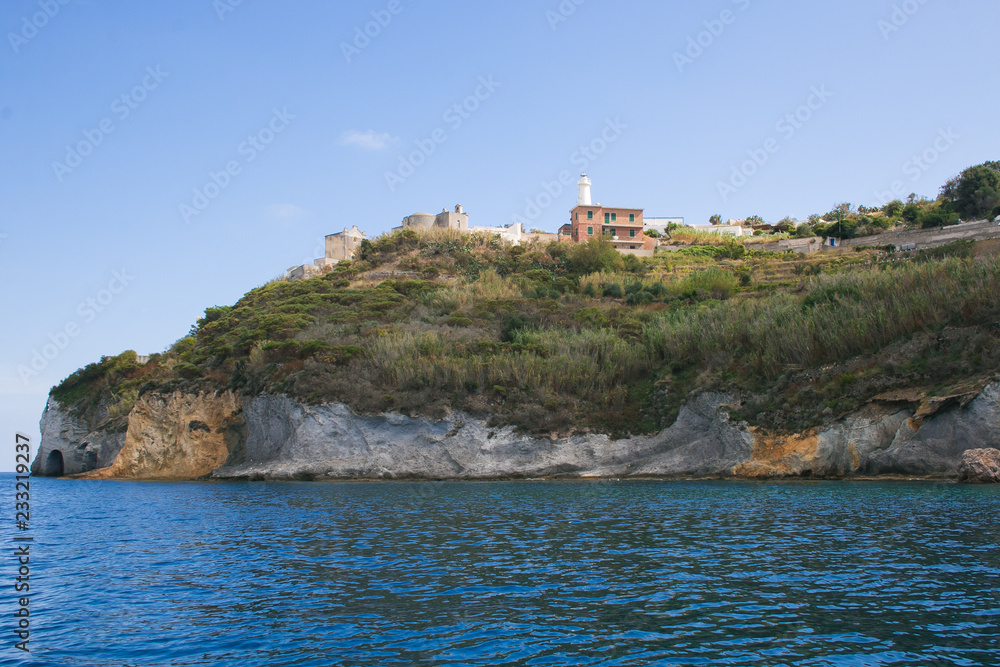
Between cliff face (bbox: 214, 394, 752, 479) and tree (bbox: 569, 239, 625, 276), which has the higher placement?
tree (bbox: 569, 239, 625, 276)

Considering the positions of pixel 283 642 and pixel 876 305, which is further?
pixel 876 305

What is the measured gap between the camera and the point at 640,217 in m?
84.2

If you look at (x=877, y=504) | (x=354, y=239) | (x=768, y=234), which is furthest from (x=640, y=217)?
(x=877, y=504)

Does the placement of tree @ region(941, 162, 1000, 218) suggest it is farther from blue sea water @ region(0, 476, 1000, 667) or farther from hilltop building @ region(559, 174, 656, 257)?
blue sea water @ region(0, 476, 1000, 667)

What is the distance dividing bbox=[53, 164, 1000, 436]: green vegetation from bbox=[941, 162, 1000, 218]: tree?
1909 cm

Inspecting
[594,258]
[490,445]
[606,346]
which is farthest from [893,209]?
[490,445]

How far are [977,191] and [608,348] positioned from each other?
5667 centimetres

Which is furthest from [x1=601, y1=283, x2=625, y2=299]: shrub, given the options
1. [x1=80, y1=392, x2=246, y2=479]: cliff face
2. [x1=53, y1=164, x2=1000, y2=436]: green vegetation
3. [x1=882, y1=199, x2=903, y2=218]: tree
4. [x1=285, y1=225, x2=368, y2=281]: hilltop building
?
[x1=882, y1=199, x2=903, y2=218]: tree

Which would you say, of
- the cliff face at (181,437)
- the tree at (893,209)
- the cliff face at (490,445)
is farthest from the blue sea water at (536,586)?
the tree at (893,209)

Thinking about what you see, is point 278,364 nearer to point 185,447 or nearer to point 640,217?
point 185,447

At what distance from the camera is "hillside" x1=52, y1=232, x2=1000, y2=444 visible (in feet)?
96.7

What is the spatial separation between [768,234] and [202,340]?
69.2 meters

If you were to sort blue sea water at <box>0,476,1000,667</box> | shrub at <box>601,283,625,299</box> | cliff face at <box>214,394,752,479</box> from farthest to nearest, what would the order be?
1. shrub at <box>601,283,625,299</box>
2. cliff face at <box>214,394,752,479</box>
3. blue sea water at <box>0,476,1000,667</box>

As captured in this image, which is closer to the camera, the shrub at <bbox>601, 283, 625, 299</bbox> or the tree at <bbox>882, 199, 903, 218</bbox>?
the shrub at <bbox>601, 283, 625, 299</bbox>
